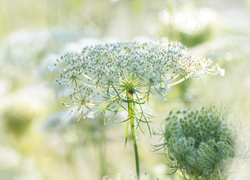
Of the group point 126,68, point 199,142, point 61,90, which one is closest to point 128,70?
point 126,68

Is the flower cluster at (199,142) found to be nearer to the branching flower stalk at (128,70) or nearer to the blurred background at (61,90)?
the branching flower stalk at (128,70)

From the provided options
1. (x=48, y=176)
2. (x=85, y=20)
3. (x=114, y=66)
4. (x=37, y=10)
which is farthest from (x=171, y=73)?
(x=37, y=10)

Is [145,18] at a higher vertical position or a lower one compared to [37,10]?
lower

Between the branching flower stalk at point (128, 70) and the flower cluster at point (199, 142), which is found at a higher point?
the branching flower stalk at point (128, 70)

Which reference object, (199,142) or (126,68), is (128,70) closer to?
(126,68)

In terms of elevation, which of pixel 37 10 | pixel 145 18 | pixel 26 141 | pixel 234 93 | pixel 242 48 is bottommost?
pixel 26 141

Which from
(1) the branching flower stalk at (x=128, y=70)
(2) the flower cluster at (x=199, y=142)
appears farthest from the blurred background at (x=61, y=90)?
(1) the branching flower stalk at (x=128, y=70)

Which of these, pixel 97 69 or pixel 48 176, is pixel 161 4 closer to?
pixel 48 176
